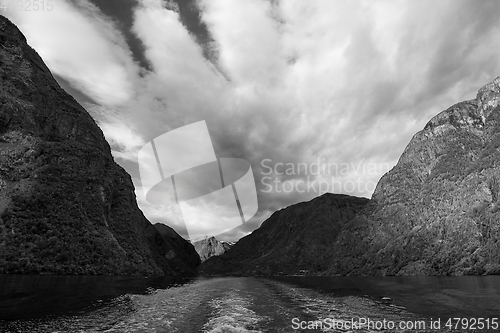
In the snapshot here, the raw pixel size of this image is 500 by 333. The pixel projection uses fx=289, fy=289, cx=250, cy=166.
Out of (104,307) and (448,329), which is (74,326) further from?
(448,329)

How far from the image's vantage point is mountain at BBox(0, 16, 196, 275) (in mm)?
105625

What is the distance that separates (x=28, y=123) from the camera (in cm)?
15750

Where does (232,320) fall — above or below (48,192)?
below

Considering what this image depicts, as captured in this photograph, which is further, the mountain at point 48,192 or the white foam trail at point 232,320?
the mountain at point 48,192

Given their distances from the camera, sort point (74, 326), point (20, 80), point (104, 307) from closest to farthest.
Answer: point (74, 326), point (104, 307), point (20, 80)

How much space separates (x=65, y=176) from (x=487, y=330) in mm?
167328

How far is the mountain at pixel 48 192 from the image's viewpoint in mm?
105625

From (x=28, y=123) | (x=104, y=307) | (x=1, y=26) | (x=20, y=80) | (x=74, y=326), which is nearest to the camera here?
(x=74, y=326)

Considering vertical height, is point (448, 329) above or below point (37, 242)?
below

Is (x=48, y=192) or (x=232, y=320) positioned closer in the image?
(x=232, y=320)

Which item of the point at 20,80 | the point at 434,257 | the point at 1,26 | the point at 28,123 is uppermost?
the point at 1,26

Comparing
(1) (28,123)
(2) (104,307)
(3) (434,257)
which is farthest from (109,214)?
(3) (434,257)

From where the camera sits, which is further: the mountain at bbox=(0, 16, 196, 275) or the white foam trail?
the mountain at bbox=(0, 16, 196, 275)

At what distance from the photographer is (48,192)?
419 feet
